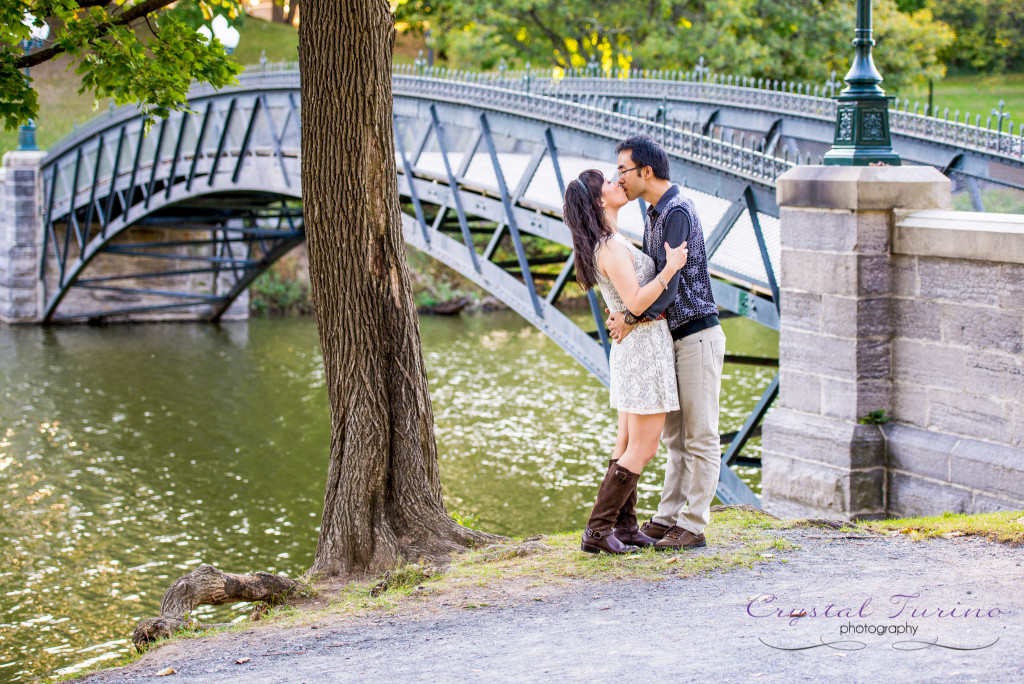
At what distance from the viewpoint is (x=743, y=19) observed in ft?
85.7

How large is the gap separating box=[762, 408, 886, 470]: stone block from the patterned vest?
7.30 feet

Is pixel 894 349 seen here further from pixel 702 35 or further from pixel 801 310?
pixel 702 35

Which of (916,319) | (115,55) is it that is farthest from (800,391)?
(115,55)

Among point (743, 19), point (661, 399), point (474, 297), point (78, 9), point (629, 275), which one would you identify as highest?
point (743, 19)

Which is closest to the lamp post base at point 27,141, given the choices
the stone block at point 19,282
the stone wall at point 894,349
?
the stone block at point 19,282

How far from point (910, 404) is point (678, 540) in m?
2.28

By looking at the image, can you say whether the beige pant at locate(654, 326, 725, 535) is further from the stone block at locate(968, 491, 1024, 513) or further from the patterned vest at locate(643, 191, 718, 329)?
the stone block at locate(968, 491, 1024, 513)

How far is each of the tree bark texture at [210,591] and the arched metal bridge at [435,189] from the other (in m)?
4.45

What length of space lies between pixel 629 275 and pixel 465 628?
5.73 ft

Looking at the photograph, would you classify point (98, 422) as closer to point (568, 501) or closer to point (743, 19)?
point (568, 501)

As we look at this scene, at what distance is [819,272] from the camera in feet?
23.5

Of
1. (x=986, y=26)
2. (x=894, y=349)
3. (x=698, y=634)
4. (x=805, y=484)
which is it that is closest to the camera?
(x=698, y=634)

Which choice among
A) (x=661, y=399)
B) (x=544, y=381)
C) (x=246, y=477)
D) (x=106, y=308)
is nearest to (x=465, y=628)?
(x=661, y=399)

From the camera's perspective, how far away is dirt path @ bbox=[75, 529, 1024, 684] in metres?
3.96
